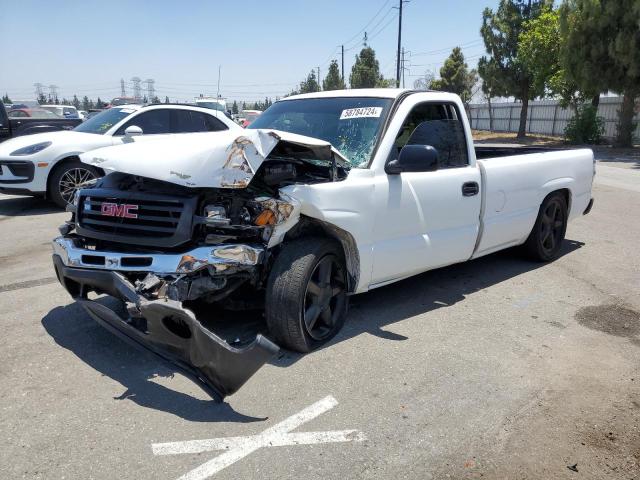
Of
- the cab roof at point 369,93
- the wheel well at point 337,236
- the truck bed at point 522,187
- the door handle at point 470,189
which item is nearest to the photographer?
the wheel well at point 337,236

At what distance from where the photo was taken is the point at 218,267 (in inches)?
135

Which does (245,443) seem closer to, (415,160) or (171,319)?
(171,319)

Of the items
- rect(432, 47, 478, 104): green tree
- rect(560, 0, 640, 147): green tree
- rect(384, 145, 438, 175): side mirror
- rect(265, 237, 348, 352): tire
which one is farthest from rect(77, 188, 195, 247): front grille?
rect(432, 47, 478, 104): green tree

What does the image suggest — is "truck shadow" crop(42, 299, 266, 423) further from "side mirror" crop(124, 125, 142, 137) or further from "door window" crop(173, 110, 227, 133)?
"door window" crop(173, 110, 227, 133)

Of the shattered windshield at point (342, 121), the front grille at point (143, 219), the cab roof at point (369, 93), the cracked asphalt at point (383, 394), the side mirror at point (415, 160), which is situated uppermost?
the cab roof at point (369, 93)

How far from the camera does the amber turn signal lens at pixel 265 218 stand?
3.58m

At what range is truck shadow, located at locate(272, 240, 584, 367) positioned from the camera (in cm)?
439

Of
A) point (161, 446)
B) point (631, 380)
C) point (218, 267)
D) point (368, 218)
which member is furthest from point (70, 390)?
point (631, 380)

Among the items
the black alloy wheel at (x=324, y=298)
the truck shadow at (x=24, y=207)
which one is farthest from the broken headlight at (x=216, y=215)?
the truck shadow at (x=24, y=207)

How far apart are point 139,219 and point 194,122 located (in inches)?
255

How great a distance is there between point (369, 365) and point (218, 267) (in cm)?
128

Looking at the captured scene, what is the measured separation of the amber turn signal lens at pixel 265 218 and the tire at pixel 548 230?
3.78 meters

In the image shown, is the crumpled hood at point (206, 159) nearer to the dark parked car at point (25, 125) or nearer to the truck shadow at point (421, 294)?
the truck shadow at point (421, 294)

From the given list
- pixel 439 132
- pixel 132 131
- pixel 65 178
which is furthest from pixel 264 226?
pixel 65 178
